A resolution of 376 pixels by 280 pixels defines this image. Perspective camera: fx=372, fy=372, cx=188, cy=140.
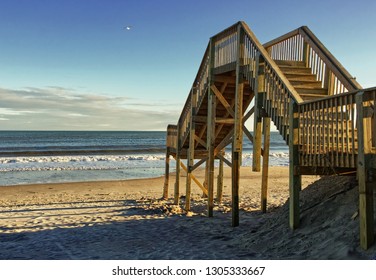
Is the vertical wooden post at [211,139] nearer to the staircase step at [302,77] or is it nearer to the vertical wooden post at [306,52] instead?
the staircase step at [302,77]

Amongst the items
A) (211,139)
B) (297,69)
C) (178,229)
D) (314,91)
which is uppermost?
(297,69)

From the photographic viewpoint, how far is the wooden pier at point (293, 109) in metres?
6.22

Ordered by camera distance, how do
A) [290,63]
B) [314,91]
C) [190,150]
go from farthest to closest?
[190,150]
[290,63]
[314,91]

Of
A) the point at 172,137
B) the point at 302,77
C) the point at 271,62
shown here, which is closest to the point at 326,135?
the point at 271,62

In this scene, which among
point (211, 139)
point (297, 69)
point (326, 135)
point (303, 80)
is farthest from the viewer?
point (211, 139)

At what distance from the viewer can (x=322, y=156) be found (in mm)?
7066

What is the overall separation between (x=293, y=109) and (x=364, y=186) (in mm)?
2318

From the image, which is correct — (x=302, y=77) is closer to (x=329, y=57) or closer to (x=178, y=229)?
(x=329, y=57)

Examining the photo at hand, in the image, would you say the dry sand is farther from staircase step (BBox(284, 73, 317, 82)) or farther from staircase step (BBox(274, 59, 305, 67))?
staircase step (BBox(274, 59, 305, 67))

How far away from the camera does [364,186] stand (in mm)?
5859

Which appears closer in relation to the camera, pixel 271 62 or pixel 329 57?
pixel 271 62

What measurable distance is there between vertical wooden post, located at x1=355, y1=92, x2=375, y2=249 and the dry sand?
8.3 inches

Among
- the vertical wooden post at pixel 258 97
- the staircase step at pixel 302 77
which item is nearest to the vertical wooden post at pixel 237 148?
the vertical wooden post at pixel 258 97
